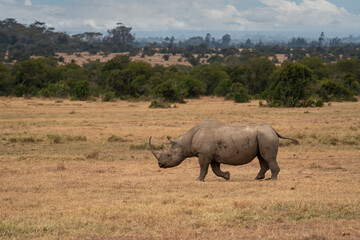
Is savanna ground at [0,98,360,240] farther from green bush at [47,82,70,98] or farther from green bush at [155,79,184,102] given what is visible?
green bush at [47,82,70,98]

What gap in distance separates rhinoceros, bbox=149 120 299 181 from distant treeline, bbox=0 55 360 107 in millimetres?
25725

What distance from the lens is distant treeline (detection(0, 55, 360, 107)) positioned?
36531 millimetres

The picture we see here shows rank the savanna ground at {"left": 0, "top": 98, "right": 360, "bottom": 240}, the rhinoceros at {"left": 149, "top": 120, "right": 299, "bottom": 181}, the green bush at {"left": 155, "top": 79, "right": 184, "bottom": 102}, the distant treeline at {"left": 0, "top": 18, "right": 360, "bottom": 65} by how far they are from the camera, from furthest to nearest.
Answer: the distant treeline at {"left": 0, "top": 18, "right": 360, "bottom": 65} < the green bush at {"left": 155, "top": 79, "right": 184, "bottom": 102} < the rhinoceros at {"left": 149, "top": 120, "right": 299, "bottom": 181} < the savanna ground at {"left": 0, "top": 98, "right": 360, "bottom": 240}

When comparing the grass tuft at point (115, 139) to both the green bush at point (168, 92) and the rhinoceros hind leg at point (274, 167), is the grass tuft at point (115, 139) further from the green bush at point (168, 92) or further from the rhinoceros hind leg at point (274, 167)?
the green bush at point (168, 92)

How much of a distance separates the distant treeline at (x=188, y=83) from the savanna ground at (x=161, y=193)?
57.3ft

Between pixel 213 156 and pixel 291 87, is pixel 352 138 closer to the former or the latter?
pixel 213 156

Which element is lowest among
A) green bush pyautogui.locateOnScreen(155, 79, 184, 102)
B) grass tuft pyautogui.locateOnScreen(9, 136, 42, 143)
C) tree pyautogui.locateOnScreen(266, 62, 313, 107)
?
green bush pyautogui.locateOnScreen(155, 79, 184, 102)

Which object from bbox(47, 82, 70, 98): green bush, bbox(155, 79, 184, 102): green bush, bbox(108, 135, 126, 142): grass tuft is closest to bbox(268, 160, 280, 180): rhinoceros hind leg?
bbox(108, 135, 126, 142): grass tuft

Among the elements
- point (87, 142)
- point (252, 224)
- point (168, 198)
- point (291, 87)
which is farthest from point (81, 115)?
point (252, 224)

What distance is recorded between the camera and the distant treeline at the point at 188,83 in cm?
3653

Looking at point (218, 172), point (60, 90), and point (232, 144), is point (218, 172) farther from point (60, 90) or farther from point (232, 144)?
point (60, 90)

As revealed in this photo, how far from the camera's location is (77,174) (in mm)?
12117

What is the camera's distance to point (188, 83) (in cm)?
4747

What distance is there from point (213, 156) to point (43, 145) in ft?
30.8
